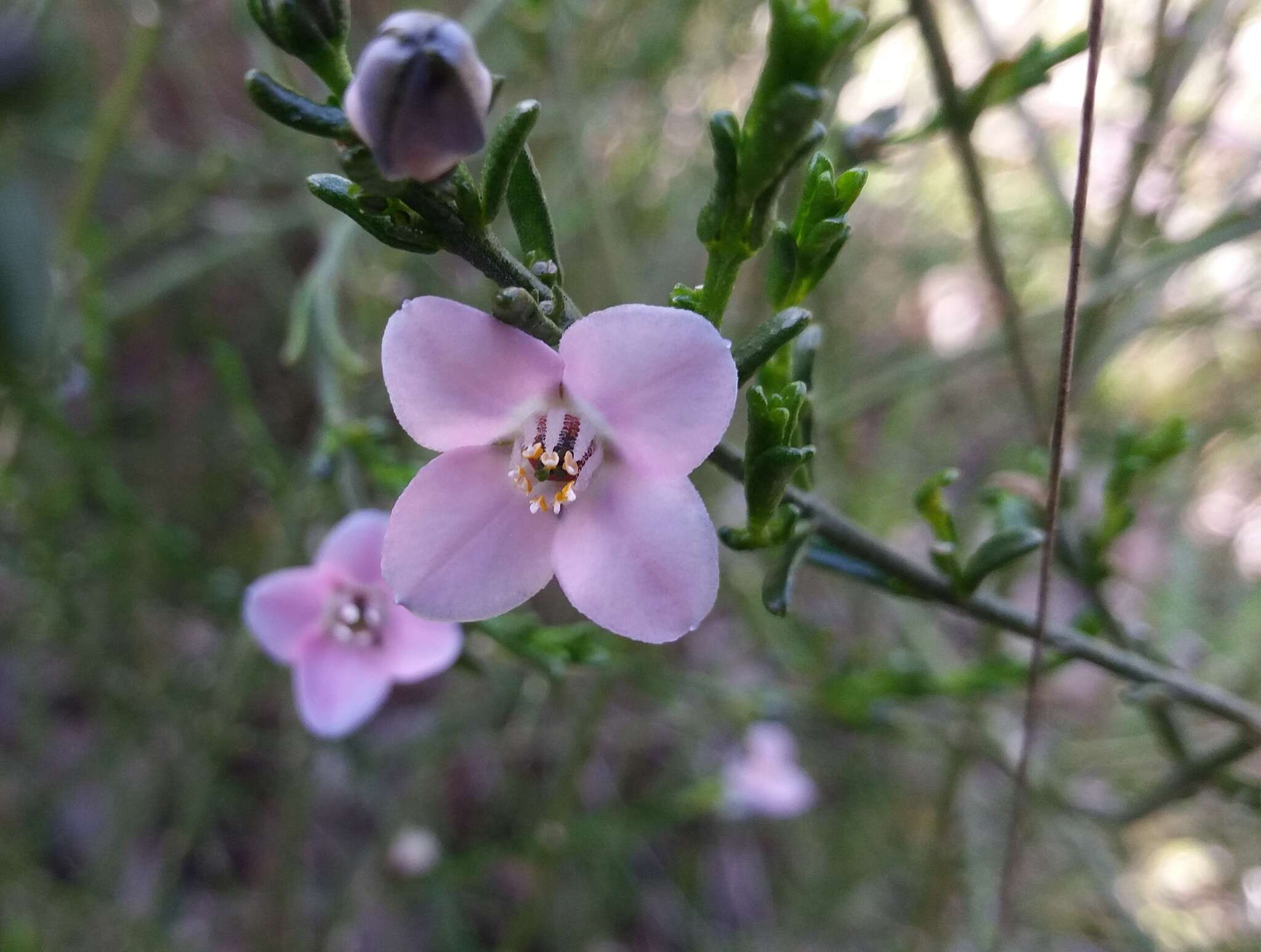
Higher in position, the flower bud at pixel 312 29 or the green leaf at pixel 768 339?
the flower bud at pixel 312 29

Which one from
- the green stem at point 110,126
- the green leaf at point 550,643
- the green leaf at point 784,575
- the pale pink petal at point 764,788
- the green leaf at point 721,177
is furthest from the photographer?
the pale pink petal at point 764,788

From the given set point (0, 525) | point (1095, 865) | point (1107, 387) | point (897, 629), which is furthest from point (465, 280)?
point (1095, 865)

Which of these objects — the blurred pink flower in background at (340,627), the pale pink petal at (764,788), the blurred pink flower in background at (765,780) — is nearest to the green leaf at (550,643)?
the blurred pink flower in background at (340,627)

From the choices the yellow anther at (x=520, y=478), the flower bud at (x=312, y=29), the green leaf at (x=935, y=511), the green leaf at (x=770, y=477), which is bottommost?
the green leaf at (x=935, y=511)

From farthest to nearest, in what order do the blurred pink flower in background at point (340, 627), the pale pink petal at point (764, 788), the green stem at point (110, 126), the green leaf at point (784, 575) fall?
the pale pink petal at point (764, 788), the green stem at point (110, 126), the blurred pink flower in background at point (340, 627), the green leaf at point (784, 575)

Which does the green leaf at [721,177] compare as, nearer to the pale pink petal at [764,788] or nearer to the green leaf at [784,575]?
the green leaf at [784,575]

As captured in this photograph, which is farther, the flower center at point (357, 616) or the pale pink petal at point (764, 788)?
the pale pink petal at point (764, 788)

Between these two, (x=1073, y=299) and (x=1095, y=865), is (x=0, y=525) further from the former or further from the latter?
(x=1095, y=865)
